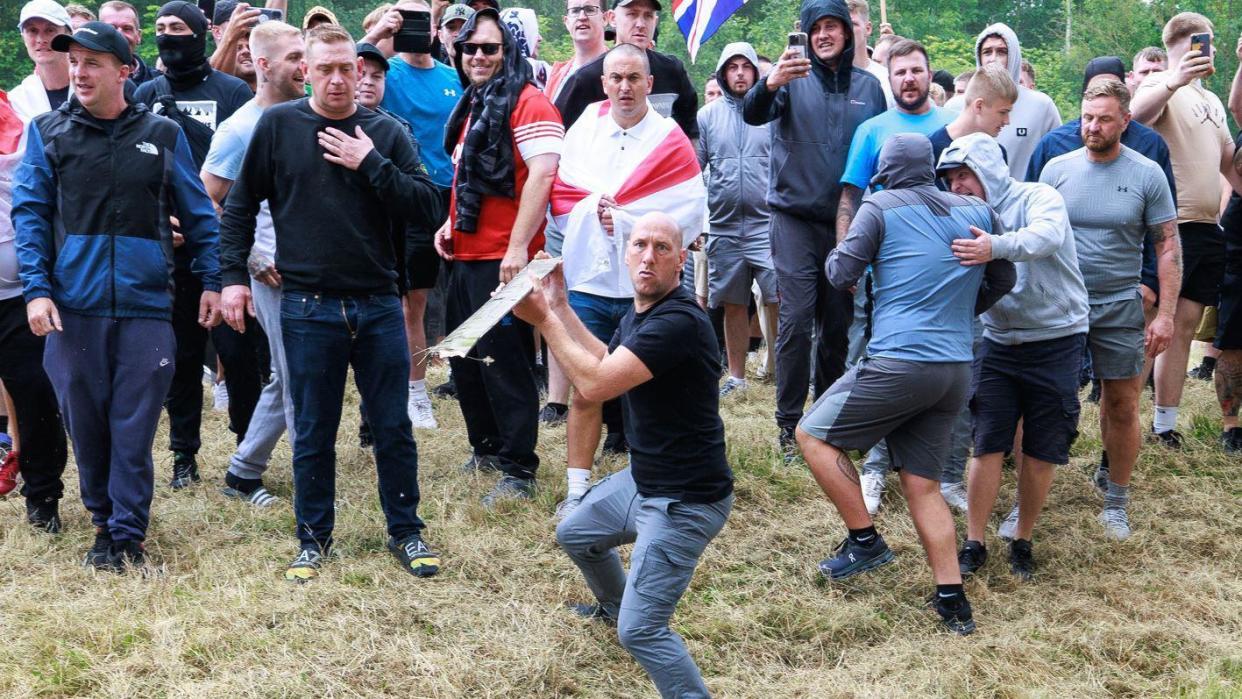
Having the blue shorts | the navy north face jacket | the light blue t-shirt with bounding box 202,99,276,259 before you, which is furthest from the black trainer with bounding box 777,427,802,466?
the navy north face jacket

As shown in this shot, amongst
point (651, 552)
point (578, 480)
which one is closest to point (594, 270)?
point (578, 480)

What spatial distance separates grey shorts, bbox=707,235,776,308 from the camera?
342 inches

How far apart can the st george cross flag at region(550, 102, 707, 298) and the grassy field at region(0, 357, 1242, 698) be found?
1.18m

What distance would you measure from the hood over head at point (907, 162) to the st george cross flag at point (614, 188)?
1.43 metres

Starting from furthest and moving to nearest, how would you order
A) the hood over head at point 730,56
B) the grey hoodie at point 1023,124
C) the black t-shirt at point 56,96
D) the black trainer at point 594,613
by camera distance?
the hood over head at point 730,56 → the grey hoodie at point 1023,124 → the black t-shirt at point 56,96 → the black trainer at point 594,613

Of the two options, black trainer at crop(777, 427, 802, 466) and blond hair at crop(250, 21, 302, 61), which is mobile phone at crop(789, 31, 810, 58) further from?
blond hair at crop(250, 21, 302, 61)

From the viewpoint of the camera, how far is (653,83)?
729 cm

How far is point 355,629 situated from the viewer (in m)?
4.68

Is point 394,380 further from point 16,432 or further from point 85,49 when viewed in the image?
point 16,432

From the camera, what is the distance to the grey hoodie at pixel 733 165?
28.4ft

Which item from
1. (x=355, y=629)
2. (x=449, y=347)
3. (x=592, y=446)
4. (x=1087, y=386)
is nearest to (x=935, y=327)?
(x=592, y=446)

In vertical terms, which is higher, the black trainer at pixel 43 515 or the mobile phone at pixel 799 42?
the mobile phone at pixel 799 42

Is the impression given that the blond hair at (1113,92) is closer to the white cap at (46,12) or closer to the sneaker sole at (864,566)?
the sneaker sole at (864,566)

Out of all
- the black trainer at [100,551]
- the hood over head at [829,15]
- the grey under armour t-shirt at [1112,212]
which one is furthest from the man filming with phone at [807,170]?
the black trainer at [100,551]
